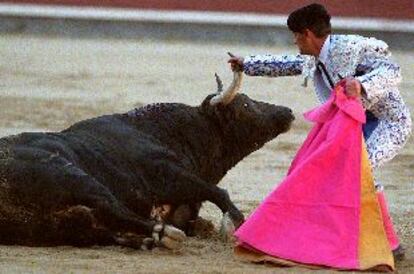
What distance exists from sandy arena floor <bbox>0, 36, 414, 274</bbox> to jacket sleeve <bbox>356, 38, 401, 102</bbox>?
594mm

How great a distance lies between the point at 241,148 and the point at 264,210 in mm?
1077

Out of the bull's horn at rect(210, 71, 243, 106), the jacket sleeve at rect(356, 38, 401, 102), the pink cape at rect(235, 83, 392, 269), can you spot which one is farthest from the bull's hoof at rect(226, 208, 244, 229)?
the jacket sleeve at rect(356, 38, 401, 102)

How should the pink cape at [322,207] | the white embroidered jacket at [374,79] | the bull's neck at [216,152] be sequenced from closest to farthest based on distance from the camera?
the pink cape at [322,207]
the white embroidered jacket at [374,79]
the bull's neck at [216,152]

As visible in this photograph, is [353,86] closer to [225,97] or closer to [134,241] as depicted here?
[134,241]

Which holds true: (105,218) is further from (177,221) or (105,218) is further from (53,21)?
(53,21)

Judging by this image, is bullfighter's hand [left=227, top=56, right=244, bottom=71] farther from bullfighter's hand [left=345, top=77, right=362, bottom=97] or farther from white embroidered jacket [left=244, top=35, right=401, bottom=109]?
bullfighter's hand [left=345, top=77, right=362, bottom=97]

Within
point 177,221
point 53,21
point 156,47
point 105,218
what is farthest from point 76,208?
point 53,21

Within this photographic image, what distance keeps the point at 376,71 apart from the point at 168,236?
2.89 ft

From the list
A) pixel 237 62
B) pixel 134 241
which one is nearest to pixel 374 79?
pixel 237 62

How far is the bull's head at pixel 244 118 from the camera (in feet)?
17.9

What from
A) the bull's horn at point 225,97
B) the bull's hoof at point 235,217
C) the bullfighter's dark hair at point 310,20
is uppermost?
the bullfighter's dark hair at point 310,20

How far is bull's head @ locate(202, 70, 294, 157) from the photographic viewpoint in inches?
214

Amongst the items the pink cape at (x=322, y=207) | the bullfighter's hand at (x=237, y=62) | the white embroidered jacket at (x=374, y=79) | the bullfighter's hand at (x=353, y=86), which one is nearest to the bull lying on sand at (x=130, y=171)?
the bullfighter's hand at (x=237, y=62)

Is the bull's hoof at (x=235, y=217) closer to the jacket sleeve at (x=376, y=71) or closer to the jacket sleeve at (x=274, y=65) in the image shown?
the jacket sleeve at (x=274, y=65)
